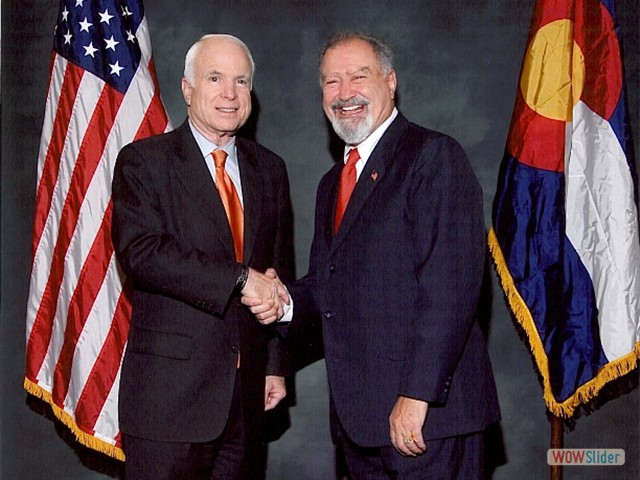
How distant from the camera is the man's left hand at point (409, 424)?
2.05 metres

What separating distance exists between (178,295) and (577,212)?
157cm

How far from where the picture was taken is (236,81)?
2482mm

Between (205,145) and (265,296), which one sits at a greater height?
(205,145)

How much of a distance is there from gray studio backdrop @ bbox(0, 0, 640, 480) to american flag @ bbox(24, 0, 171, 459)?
1.57 feet

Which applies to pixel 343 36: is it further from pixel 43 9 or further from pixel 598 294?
pixel 43 9

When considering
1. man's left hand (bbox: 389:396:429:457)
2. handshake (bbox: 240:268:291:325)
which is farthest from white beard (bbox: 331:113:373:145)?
man's left hand (bbox: 389:396:429:457)

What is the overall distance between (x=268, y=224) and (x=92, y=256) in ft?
3.15

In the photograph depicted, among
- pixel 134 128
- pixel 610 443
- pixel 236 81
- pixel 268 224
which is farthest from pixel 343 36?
pixel 610 443

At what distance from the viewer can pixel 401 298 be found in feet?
7.09

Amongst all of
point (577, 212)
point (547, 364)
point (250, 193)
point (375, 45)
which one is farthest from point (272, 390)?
point (577, 212)

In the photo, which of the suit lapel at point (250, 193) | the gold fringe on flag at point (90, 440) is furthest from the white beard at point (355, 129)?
the gold fringe on flag at point (90, 440)

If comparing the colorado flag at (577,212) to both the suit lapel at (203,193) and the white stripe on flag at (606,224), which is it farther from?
the suit lapel at (203,193)

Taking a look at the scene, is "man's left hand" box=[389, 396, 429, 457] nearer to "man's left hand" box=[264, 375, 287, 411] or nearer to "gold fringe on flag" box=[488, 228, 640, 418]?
"man's left hand" box=[264, 375, 287, 411]

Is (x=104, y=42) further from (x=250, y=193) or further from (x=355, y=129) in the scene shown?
(x=355, y=129)
